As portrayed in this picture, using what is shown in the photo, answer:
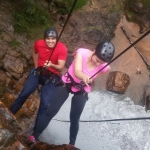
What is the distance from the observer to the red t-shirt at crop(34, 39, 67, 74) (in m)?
4.31

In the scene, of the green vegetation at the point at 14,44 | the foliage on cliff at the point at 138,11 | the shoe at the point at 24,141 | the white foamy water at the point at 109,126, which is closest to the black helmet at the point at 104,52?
the shoe at the point at 24,141

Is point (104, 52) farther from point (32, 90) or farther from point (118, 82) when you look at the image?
point (118, 82)

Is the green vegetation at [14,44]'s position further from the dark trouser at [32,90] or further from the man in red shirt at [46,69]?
the dark trouser at [32,90]

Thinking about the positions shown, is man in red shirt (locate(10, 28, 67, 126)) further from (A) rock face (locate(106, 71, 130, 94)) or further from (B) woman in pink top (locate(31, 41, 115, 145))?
(A) rock face (locate(106, 71, 130, 94))

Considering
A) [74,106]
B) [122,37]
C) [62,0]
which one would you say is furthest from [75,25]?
[74,106]

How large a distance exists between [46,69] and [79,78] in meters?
1.10

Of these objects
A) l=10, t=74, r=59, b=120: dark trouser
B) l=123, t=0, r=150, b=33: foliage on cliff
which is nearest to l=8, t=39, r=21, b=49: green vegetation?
l=10, t=74, r=59, b=120: dark trouser

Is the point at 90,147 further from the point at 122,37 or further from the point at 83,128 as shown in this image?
the point at 122,37

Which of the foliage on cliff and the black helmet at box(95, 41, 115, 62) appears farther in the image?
the foliage on cliff

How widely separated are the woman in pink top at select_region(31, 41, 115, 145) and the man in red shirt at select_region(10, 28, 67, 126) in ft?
1.12

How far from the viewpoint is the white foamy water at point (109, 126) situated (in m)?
7.16

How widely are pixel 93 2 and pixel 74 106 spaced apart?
691cm

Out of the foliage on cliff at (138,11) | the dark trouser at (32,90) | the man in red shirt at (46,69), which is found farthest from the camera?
the foliage on cliff at (138,11)

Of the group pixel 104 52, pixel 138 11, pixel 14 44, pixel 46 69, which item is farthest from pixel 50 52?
pixel 138 11
